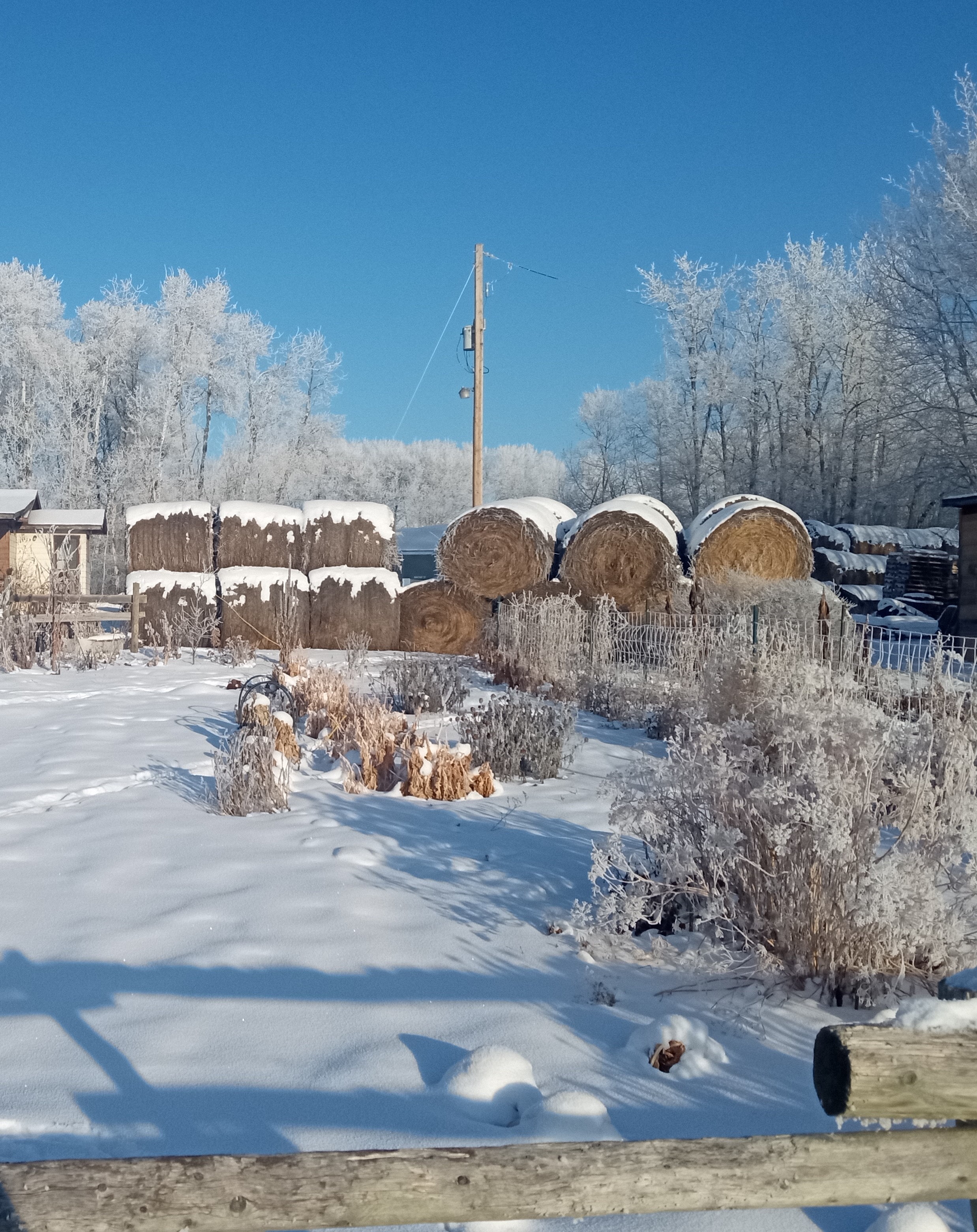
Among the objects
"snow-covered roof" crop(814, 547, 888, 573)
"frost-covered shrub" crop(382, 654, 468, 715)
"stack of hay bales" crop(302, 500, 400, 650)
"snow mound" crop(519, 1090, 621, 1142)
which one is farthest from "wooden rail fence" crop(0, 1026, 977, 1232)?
"snow-covered roof" crop(814, 547, 888, 573)

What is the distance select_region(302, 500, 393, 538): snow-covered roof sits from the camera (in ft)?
50.4

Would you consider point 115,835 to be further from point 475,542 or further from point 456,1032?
point 475,542

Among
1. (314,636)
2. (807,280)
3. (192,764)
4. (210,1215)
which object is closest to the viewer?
(210,1215)

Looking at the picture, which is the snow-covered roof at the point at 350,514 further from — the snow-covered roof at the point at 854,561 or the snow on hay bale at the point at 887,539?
the snow on hay bale at the point at 887,539

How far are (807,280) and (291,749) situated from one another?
3448 cm

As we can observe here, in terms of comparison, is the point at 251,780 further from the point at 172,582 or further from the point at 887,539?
the point at 887,539

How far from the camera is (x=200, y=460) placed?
36875 mm

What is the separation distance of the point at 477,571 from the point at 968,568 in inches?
338

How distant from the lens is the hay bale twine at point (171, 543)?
15.3 metres

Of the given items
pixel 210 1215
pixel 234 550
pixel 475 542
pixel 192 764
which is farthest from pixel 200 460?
pixel 210 1215

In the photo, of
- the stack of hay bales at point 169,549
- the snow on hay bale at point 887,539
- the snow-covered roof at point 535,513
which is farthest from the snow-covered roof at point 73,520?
the snow on hay bale at point 887,539

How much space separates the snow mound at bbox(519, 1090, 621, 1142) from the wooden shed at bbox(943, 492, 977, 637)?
15.4 m

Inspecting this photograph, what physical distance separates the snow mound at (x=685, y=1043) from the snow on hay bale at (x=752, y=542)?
406 inches

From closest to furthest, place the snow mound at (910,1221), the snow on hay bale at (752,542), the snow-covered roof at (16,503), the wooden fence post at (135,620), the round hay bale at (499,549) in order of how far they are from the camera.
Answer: the snow mound at (910,1221)
the snow on hay bale at (752,542)
the round hay bale at (499,549)
the wooden fence post at (135,620)
the snow-covered roof at (16,503)
